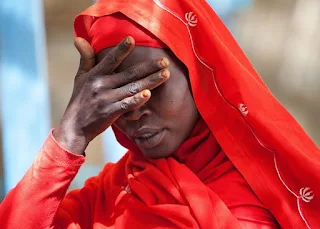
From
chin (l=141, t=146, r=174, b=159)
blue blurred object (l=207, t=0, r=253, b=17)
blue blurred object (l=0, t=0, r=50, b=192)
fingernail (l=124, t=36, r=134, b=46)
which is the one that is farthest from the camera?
blue blurred object (l=207, t=0, r=253, b=17)

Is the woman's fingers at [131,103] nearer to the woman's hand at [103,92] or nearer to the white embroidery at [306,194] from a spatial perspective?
the woman's hand at [103,92]

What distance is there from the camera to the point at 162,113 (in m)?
0.88

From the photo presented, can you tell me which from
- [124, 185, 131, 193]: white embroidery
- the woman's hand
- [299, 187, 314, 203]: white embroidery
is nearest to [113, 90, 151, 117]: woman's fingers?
the woman's hand

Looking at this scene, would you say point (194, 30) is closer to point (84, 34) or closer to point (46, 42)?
point (84, 34)

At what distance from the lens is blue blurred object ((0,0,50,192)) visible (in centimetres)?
148

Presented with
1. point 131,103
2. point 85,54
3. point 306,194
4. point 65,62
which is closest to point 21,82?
point 65,62

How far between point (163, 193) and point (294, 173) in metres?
0.26

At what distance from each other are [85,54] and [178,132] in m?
0.24

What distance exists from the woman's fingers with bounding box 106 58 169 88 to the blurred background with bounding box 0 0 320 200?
73 cm

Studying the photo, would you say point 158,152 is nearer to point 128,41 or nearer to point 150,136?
point 150,136

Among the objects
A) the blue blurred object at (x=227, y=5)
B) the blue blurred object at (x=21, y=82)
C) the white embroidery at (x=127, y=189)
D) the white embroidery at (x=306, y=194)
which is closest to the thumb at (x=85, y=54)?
the white embroidery at (x=127, y=189)

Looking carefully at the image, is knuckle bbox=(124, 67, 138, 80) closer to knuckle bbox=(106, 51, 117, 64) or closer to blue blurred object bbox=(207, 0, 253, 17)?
knuckle bbox=(106, 51, 117, 64)

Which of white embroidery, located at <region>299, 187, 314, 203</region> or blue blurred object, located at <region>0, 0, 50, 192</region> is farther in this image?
blue blurred object, located at <region>0, 0, 50, 192</region>

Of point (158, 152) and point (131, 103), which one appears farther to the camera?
point (158, 152)
